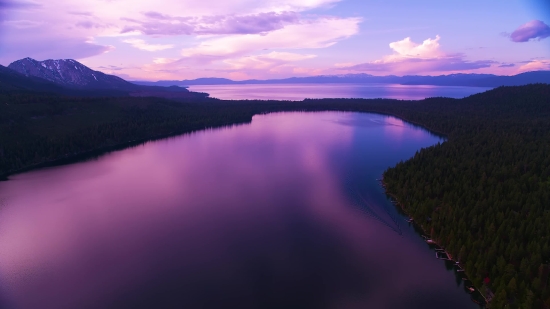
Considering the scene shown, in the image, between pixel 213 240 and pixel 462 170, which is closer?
pixel 213 240

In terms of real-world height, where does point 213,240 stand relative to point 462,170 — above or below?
below

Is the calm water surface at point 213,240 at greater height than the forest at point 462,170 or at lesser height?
lesser

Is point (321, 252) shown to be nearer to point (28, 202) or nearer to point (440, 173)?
point (440, 173)

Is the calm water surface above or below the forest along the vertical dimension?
below
